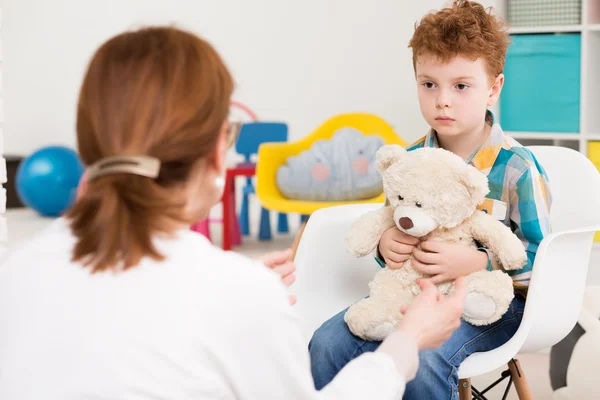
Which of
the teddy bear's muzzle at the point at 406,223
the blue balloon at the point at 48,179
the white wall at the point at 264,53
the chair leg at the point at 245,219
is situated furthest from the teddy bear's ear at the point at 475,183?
the blue balloon at the point at 48,179

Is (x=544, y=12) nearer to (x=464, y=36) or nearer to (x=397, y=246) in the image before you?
(x=464, y=36)

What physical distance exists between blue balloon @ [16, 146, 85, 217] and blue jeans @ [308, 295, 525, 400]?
3.88 metres

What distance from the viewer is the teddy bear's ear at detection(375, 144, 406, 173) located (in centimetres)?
138

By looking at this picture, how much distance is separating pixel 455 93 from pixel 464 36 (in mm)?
101

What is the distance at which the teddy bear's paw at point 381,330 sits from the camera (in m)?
1.31

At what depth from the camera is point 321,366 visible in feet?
4.50

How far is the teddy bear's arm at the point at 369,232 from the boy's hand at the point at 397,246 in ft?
0.06

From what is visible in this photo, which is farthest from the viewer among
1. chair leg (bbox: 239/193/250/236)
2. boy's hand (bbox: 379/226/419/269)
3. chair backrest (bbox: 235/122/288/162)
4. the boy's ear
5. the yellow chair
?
chair leg (bbox: 239/193/250/236)

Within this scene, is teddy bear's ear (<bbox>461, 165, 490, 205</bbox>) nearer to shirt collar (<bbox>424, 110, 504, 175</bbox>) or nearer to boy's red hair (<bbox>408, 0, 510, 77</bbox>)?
shirt collar (<bbox>424, 110, 504, 175</bbox>)

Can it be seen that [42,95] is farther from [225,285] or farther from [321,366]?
[225,285]

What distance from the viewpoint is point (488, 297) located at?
1271mm

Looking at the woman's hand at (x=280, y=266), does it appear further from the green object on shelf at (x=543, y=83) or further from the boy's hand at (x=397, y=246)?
the green object on shelf at (x=543, y=83)

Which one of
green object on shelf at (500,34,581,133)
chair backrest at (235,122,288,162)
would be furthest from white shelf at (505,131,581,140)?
chair backrest at (235,122,288,162)

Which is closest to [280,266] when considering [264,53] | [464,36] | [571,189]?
[464,36]
